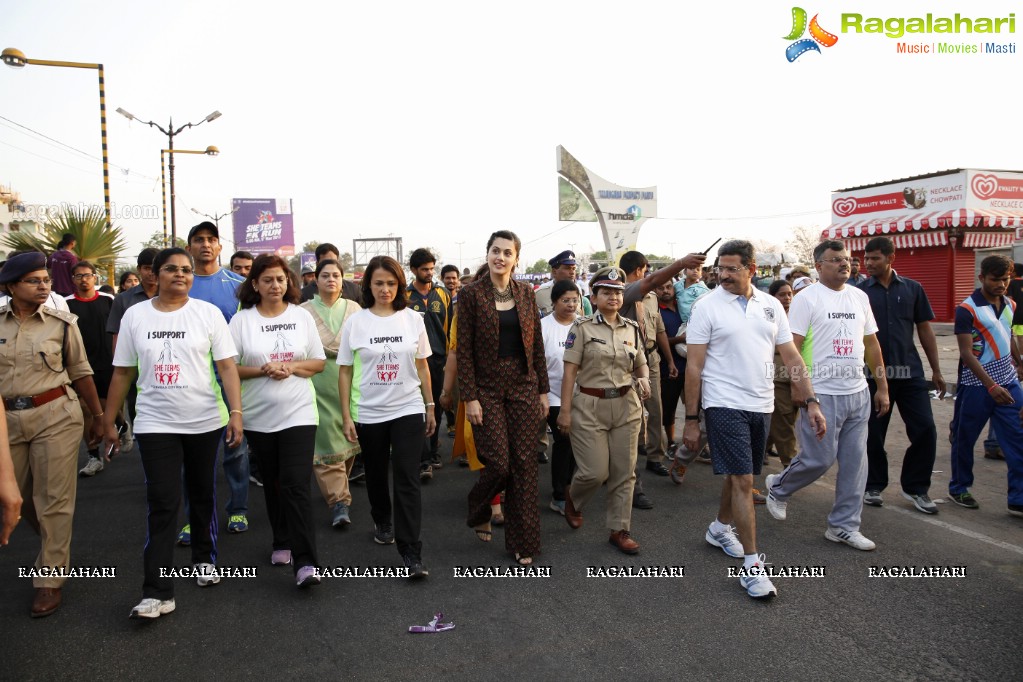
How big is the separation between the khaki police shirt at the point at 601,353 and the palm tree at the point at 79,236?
726 cm

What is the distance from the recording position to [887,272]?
17.9ft

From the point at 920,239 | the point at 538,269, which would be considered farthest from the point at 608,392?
the point at 538,269

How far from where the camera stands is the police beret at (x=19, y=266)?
387cm

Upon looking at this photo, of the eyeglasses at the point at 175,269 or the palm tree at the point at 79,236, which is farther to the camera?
the palm tree at the point at 79,236

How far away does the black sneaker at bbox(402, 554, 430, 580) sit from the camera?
4145mm

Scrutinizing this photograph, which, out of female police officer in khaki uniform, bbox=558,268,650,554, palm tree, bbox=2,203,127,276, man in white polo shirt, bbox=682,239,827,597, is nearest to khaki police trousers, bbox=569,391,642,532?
female police officer in khaki uniform, bbox=558,268,650,554

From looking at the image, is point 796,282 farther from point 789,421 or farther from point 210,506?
point 210,506

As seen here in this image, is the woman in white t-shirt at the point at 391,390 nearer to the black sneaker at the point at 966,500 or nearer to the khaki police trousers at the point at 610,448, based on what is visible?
the khaki police trousers at the point at 610,448

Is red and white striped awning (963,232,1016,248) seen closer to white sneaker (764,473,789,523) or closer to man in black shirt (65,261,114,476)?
white sneaker (764,473,789,523)

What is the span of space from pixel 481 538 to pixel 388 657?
1.61 meters

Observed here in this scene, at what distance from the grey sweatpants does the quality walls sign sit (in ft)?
119

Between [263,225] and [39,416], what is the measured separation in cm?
5487

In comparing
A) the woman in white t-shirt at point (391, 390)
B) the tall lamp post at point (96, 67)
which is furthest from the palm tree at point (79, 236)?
the woman in white t-shirt at point (391, 390)

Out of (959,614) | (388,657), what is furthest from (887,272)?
(388,657)
